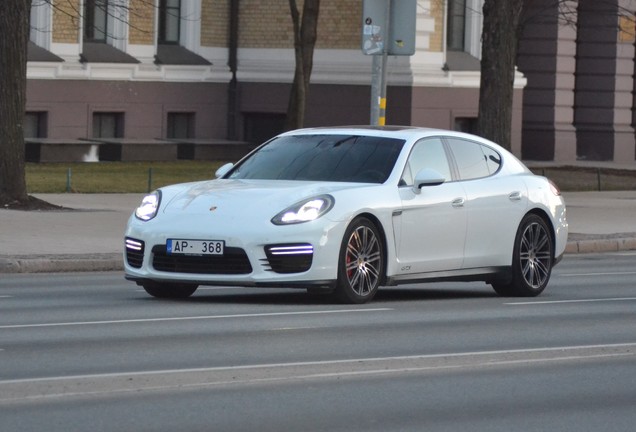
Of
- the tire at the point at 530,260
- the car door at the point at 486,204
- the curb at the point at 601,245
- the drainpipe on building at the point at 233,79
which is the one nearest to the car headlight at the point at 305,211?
the car door at the point at 486,204

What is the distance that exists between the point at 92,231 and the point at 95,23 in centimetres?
2123

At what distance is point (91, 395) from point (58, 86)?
31.9 metres

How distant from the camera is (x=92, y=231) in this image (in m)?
21.3

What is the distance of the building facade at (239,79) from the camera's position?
1581 inches

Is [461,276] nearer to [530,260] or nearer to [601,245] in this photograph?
[530,260]

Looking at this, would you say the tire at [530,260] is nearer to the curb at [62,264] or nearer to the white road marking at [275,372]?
the white road marking at [275,372]

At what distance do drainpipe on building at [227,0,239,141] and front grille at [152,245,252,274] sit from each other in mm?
30846

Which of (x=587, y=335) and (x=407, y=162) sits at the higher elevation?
(x=407, y=162)

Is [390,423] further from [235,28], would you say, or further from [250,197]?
[235,28]

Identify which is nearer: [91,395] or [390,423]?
[390,423]

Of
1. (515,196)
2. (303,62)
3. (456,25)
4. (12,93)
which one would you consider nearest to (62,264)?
(515,196)

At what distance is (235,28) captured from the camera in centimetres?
4447

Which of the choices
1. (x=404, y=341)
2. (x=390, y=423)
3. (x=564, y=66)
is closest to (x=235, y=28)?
(x=564, y=66)

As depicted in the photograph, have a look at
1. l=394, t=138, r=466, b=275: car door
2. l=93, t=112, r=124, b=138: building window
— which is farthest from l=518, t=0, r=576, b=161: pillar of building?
l=394, t=138, r=466, b=275: car door
